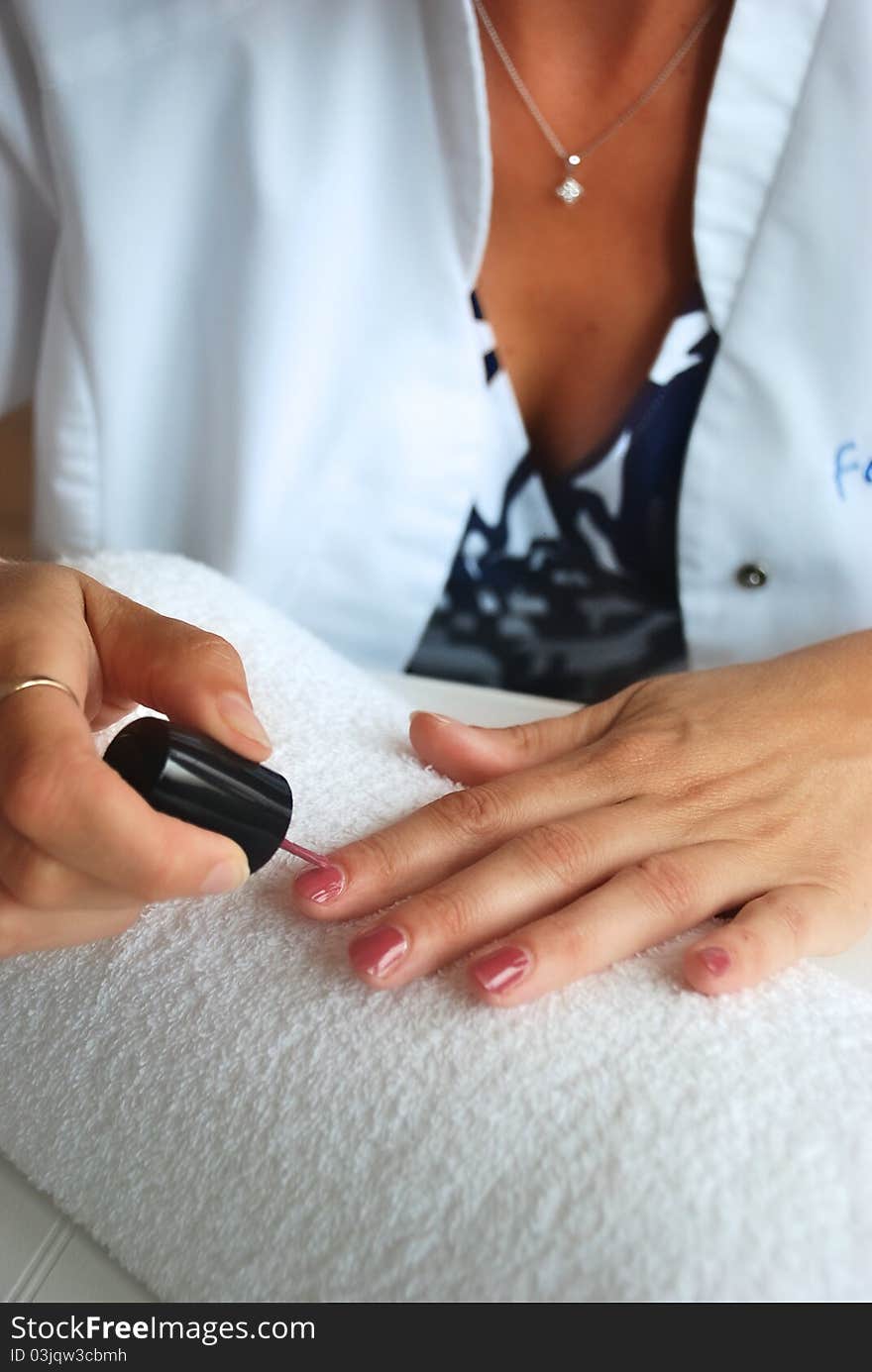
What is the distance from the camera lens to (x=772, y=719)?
566mm

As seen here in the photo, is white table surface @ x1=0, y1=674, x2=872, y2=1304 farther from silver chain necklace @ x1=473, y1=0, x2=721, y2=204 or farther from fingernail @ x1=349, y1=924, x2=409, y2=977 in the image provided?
silver chain necklace @ x1=473, y1=0, x2=721, y2=204

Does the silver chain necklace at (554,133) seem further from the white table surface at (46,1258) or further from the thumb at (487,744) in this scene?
the white table surface at (46,1258)

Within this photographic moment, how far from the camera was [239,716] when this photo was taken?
40cm

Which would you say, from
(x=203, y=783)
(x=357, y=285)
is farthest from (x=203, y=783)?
(x=357, y=285)

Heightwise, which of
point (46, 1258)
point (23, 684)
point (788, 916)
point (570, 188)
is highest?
point (570, 188)

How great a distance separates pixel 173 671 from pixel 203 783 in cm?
6

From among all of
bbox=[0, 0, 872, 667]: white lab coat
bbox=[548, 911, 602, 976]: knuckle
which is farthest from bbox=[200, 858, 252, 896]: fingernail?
bbox=[0, 0, 872, 667]: white lab coat

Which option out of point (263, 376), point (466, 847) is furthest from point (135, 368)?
point (466, 847)

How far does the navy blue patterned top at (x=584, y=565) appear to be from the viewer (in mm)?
699

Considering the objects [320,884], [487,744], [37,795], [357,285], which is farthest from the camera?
[357,285]

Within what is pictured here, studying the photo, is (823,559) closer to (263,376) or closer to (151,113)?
(263,376)

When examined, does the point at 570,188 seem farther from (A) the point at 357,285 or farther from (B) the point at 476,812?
(B) the point at 476,812

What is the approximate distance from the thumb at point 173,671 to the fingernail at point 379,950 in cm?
7

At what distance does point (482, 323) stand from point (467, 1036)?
0.46 m
